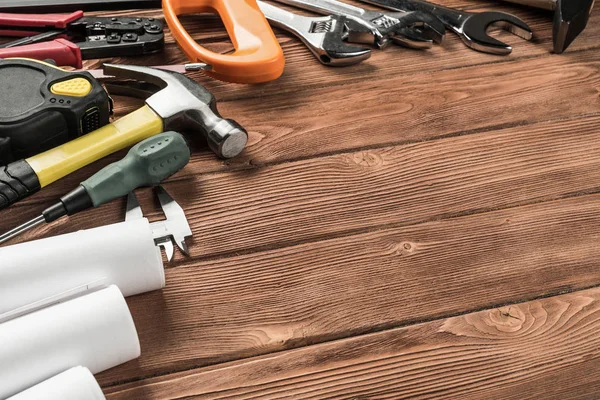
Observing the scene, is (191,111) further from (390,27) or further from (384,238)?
(390,27)

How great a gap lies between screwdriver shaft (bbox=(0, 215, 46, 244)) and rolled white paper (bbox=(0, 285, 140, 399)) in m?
0.19

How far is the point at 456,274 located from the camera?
1055 mm

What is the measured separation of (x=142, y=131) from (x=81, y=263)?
0.99 feet


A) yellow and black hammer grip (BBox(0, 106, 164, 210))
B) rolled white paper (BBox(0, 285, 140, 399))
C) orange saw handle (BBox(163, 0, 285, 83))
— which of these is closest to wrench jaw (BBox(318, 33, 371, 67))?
orange saw handle (BBox(163, 0, 285, 83))

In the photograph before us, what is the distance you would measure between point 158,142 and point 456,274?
48cm

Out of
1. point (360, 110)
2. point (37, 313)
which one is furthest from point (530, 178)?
point (37, 313)

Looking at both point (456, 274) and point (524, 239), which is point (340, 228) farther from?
point (524, 239)

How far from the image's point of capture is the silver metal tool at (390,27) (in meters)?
1.47

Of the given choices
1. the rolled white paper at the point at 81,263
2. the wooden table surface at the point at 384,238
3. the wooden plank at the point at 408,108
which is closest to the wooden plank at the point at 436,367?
the wooden table surface at the point at 384,238

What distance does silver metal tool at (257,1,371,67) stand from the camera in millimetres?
1405

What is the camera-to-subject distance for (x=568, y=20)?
1467 mm

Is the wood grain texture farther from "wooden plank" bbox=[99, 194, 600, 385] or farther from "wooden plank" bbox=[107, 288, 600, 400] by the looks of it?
"wooden plank" bbox=[107, 288, 600, 400]

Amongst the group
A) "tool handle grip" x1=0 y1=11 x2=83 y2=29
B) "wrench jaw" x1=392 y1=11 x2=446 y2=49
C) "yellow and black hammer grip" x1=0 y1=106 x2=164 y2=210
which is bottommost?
"yellow and black hammer grip" x1=0 y1=106 x2=164 y2=210

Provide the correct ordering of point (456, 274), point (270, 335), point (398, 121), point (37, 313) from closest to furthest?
point (37, 313), point (270, 335), point (456, 274), point (398, 121)
